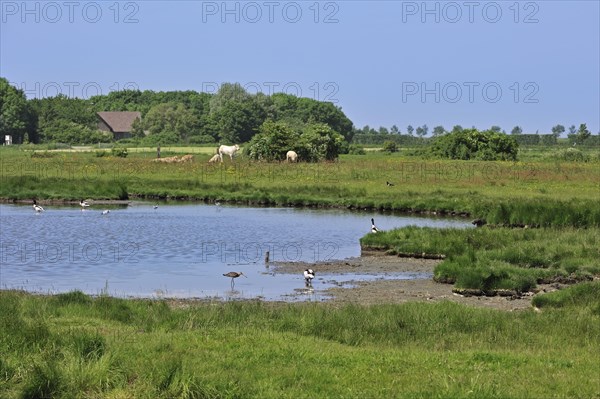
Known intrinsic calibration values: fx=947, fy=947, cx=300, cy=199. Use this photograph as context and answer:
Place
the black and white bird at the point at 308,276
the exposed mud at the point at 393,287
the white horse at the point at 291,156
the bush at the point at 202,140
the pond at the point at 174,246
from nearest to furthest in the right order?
the exposed mud at the point at 393,287 < the black and white bird at the point at 308,276 < the pond at the point at 174,246 < the white horse at the point at 291,156 < the bush at the point at 202,140

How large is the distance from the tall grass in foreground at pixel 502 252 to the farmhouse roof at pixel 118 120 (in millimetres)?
130812

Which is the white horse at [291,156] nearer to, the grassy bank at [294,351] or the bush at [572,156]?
the bush at [572,156]

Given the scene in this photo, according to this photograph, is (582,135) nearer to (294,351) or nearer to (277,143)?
(277,143)

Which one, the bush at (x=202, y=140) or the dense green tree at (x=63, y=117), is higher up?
the dense green tree at (x=63, y=117)

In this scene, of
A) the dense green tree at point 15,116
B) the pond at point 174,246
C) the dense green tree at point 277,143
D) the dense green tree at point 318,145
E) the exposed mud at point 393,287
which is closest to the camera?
the exposed mud at point 393,287

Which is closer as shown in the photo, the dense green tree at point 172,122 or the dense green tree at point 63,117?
the dense green tree at point 63,117

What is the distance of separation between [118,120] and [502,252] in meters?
141

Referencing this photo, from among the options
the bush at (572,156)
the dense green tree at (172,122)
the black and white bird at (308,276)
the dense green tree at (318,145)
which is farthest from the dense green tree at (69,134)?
the black and white bird at (308,276)

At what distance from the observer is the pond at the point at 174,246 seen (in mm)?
28875

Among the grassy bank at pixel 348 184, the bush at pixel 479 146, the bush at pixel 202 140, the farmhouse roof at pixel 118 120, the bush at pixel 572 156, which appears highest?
the farmhouse roof at pixel 118 120

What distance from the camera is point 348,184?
64125 millimetres

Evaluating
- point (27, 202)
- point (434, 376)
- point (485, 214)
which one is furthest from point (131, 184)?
point (434, 376)

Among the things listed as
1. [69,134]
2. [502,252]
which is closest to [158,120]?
[69,134]

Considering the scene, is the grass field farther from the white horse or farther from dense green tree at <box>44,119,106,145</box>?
dense green tree at <box>44,119,106,145</box>
